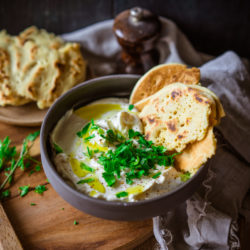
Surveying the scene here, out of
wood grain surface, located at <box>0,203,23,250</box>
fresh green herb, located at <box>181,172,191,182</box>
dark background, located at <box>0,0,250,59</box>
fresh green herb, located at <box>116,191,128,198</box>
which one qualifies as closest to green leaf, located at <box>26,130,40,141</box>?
wood grain surface, located at <box>0,203,23,250</box>

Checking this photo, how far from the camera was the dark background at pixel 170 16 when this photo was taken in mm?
2289

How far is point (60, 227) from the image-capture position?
156 centimetres

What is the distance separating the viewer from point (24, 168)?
1.77 m

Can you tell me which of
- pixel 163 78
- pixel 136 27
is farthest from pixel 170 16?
pixel 163 78

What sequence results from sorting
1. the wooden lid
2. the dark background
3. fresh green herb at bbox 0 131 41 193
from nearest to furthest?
fresh green herb at bbox 0 131 41 193, the wooden lid, the dark background

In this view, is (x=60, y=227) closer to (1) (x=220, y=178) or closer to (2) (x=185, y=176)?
(2) (x=185, y=176)

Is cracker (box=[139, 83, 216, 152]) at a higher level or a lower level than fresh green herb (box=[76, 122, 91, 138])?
higher

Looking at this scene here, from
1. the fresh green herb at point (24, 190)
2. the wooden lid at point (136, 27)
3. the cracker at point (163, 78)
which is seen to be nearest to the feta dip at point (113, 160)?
the cracker at point (163, 78)

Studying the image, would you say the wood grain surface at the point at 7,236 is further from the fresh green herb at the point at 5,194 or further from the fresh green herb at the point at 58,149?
the fresh green herb at the point at 58,149

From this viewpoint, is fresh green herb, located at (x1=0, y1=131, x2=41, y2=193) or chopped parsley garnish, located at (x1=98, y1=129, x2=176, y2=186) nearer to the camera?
chopped parsley garnish, located at (x1=98, y1=129, x2=176, y2=186)

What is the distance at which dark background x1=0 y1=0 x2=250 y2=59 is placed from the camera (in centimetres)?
229

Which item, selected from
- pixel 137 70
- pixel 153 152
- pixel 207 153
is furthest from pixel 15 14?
pixel 207 153

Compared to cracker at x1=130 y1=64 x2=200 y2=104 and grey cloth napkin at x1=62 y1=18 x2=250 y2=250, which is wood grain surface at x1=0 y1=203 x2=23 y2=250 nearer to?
grey cloth napkin at x1=62 y1=18 x2=250 y2=250

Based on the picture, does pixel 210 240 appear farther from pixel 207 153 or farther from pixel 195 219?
pixel 207 153
